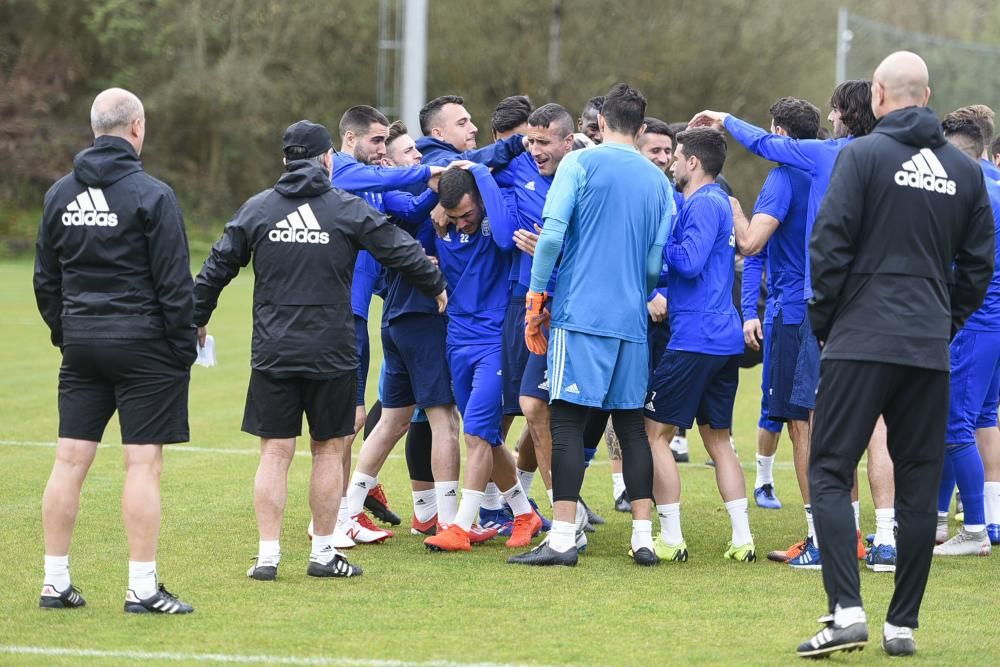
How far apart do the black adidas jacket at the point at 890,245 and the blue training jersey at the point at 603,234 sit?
1.67m

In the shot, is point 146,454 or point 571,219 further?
point 571,219

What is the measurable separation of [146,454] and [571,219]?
96.8 inches

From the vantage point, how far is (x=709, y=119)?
24.8 feet

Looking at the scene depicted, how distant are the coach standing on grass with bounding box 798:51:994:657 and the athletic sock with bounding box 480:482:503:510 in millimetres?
3154

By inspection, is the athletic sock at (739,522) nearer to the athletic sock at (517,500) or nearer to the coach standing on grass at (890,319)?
the athletic sock at (517,500)

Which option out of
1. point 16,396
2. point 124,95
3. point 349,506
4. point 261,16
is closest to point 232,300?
point 16,396

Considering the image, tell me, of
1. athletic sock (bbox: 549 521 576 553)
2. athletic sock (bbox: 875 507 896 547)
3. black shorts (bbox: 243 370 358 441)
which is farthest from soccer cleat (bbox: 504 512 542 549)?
athletic sock (bbox: 875 507 896 547)

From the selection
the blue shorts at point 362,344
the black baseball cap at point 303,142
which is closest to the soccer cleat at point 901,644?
the black baseball cap at point 303,142

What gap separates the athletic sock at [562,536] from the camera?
697 cm

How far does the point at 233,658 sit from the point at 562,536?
232 centimetres

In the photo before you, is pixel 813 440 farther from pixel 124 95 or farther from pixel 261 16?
pixel 261 16

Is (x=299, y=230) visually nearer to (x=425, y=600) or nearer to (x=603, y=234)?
(x=603, y=234)

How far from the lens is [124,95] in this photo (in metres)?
5.89

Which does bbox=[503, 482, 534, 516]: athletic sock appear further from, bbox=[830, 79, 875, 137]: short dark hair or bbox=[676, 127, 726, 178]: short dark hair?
bbox=[830, 79, 875, 137]: short dark hair
